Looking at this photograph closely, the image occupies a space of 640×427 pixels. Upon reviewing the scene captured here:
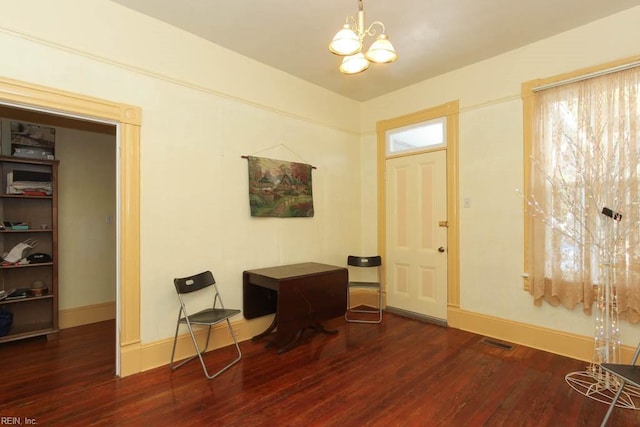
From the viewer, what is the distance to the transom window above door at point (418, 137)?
3836 millimetres

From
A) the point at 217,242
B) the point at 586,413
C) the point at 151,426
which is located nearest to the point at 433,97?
the point at 217,242

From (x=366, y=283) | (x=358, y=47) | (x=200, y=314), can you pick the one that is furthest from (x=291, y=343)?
(x=358, y=47)

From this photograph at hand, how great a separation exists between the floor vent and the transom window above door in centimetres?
216

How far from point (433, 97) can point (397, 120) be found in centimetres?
53

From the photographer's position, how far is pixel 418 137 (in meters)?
4.09

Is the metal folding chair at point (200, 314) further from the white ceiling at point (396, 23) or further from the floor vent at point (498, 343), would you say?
the floor vent at point (498, 343)

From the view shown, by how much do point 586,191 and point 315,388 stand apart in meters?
2.66

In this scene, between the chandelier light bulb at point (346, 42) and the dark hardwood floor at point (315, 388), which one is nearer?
the chandelier light bulb at point (346, 42)

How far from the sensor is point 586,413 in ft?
6.83

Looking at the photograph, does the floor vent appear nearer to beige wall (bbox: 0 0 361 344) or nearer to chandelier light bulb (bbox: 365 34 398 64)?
beige wall (bbox: 0 0 361 344)

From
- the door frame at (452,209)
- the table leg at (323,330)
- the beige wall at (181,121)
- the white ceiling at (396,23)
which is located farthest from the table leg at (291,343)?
the white ceiling at (396,23)

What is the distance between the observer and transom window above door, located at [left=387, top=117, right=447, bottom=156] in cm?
384

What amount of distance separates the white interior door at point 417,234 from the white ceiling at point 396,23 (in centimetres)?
119

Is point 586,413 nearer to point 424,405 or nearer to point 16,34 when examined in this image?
point 424,405
